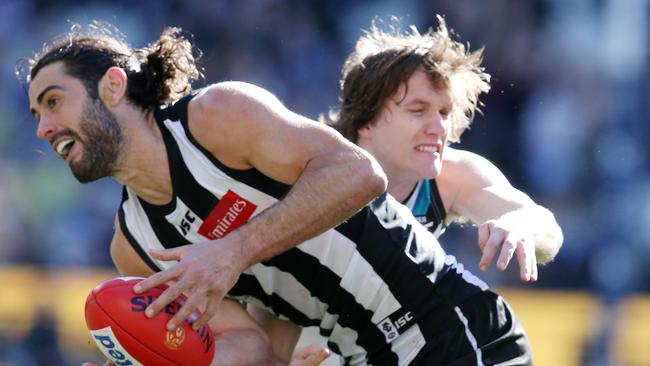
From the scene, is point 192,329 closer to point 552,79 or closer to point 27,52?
point 552,79

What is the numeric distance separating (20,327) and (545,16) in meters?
4.72

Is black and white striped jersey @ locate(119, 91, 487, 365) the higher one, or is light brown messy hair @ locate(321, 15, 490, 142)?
light brown messy hair @ locate(321, 15, 490, 142)

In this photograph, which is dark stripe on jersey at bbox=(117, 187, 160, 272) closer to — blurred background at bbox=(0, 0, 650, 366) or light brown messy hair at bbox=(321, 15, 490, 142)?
light brown messy hair at bbox=(321, 15, 490, 142)

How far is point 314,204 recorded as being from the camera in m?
3.57

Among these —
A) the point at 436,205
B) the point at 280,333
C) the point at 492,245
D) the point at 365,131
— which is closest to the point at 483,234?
the point at 492,245

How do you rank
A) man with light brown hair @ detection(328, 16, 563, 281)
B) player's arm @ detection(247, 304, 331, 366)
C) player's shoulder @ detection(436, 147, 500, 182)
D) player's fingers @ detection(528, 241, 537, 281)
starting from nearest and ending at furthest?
1. player's fingers @ detection(528, 241, 537, 281)
2. player's arm @ detection(247, 304, 331, 366)
3. man with light brown hair @ detection(328, 16, 563, 281)
4. player's shoulder @ detection(436, 147, 500, 182)

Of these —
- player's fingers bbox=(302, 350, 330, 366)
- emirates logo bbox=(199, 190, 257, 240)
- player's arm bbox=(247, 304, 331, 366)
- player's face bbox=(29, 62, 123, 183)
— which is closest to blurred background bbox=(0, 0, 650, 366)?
player's arm bbox=(247, 304, 331, 366)

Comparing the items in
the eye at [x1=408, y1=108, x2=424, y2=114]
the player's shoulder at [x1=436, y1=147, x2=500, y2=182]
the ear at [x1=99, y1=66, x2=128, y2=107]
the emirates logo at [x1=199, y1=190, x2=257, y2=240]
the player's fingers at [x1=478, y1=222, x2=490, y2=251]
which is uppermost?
the ear at [x1=99, y1=66, x2=128, y2=107]

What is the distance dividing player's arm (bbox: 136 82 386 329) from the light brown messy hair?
1244mm

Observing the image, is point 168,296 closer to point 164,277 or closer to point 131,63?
point 164,277

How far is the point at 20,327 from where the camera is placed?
8859 millimetres

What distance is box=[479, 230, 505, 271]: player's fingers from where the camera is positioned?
12.6 ft

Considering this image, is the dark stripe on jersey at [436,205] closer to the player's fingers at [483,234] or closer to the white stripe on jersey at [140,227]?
the player's fingers at [483,234]

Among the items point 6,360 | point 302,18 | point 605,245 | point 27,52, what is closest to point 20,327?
point 6,360
